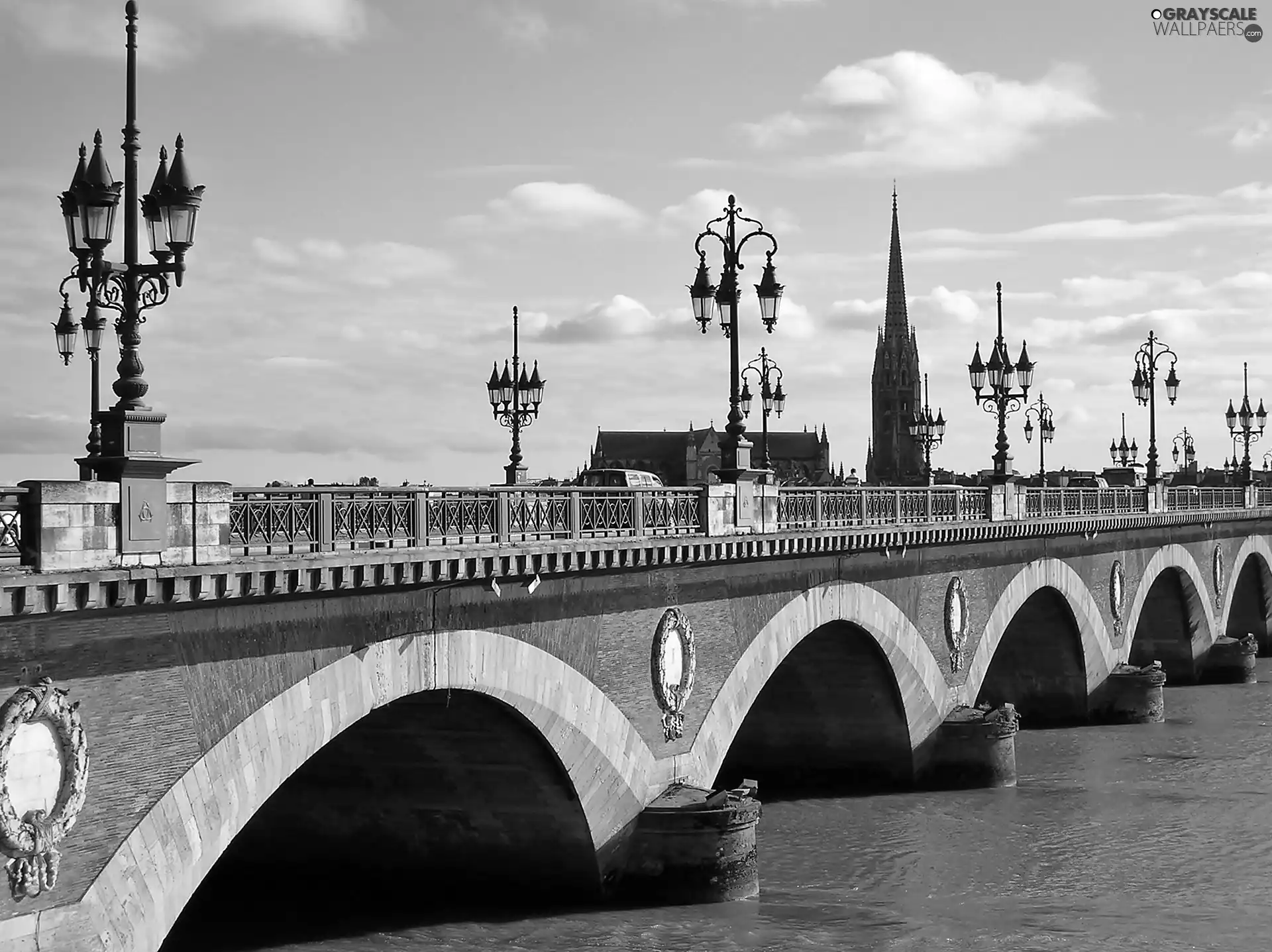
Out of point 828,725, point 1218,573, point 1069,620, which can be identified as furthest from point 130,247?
point 1218,573

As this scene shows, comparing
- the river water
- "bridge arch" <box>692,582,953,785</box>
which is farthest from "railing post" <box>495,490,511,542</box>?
"bridge arch" <box>692,582,953,785</box>

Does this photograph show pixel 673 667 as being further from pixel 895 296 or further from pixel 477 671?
pixel 895 296

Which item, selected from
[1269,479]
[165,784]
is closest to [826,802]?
[165,784]

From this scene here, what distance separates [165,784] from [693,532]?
9.59 m

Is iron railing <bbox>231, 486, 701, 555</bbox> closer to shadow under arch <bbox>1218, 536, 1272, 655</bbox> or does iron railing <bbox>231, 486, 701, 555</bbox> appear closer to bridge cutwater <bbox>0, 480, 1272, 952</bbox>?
bridge cutwater <bbox>0, 480, 1272, 952</bbox>

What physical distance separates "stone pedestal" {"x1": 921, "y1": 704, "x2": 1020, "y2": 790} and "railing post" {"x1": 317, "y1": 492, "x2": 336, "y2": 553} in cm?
1861

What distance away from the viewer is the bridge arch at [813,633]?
2302 cm

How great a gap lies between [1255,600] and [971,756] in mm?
33809

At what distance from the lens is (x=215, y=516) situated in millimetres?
13195

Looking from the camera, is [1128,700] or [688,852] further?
[1128,700]

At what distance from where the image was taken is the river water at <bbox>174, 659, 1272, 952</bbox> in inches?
786

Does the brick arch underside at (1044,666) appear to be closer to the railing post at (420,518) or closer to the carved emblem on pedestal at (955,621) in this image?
the carved emblem on pedestal at (955,621)

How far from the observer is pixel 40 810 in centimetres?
1197

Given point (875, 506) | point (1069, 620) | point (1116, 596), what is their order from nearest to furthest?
point (875, 506) < point (1069, 620) < point (1116, 596)
